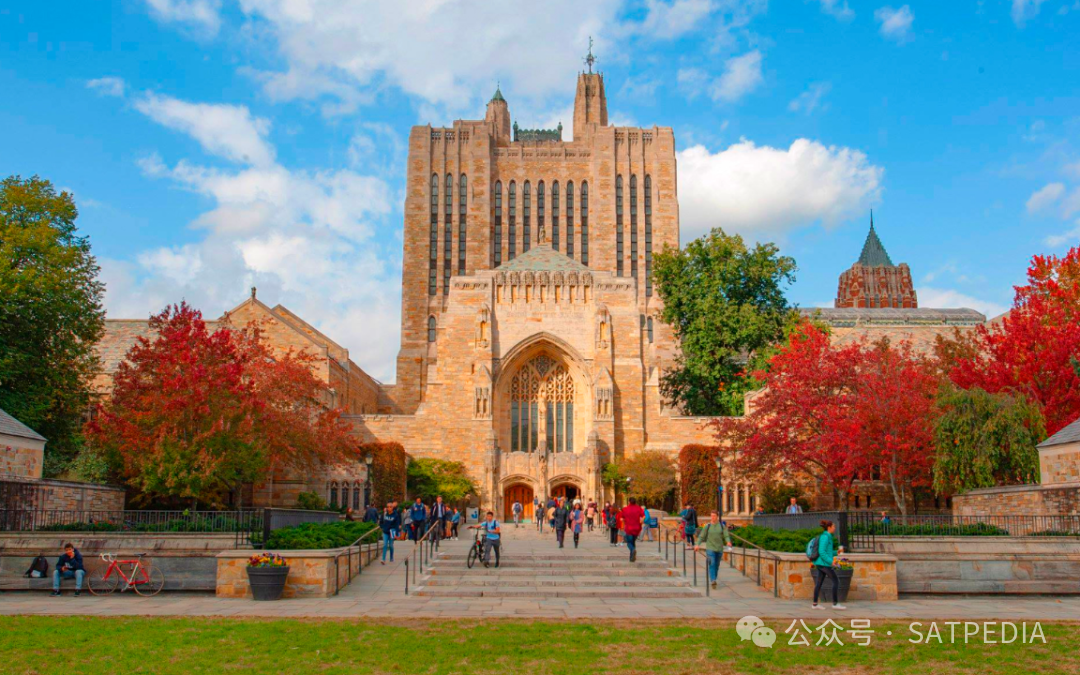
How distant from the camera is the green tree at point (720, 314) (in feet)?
145

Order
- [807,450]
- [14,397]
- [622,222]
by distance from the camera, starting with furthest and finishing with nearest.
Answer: [622,222] < [807,450] < [14,397]

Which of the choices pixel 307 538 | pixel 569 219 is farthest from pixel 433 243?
pixel 307 538

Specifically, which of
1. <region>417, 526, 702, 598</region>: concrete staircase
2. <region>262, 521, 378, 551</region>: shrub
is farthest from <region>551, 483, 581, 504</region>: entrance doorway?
<region>262, 521, 378, 551</region>: shrub

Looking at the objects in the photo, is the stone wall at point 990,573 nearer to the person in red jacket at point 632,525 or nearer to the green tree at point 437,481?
the person in red jacket at point 632,525

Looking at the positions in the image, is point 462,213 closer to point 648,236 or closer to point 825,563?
point 648,236

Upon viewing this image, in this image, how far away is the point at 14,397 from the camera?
3053 cm

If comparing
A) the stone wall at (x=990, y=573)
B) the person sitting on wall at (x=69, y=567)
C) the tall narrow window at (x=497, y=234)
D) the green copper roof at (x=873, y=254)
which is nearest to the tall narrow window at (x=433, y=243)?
the tall narrow window at (x=497, y=234)

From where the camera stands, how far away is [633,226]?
66938 mm

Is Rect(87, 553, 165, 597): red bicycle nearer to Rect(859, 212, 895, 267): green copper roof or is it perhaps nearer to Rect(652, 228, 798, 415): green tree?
Rect(652, 228, 798, 415): green tree

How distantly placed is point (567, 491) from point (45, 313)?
835 inches

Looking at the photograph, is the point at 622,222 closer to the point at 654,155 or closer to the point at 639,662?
the point at 654,155

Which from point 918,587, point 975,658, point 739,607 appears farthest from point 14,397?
point 975,658

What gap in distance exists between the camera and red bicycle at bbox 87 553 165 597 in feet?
55.5

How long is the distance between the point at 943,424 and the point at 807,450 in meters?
5.65
